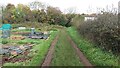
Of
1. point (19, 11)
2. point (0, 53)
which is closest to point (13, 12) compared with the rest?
point (19, 11)

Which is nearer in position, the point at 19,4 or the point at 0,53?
the point at 0,53

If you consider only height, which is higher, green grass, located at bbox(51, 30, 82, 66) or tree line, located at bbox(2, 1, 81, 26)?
green grass, located at bbox(51, 30, 82, 66)

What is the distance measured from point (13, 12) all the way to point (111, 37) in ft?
164

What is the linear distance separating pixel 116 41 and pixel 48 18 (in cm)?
5010

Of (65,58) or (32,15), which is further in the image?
(32,15)

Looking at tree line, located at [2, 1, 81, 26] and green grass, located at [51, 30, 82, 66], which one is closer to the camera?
green grass, located at [51, 30, 82, 66]

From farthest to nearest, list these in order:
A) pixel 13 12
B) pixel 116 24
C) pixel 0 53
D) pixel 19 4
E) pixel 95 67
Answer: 1. pixel 19 4
2. pixel 13 12
3. pixel 0 53
4. pixel 116 24
5. pixel 95 67

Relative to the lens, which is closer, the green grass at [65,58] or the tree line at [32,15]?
the green grass at [65,58]

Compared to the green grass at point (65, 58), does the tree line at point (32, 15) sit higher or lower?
lower

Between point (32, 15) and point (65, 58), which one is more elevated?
point (65, 58)

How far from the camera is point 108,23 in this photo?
13391 millimetres

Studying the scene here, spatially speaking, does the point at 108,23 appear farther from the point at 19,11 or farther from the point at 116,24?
the point at 19,11

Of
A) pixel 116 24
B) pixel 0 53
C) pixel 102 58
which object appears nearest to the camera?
pixel 102 58

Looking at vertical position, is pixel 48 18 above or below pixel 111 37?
below
